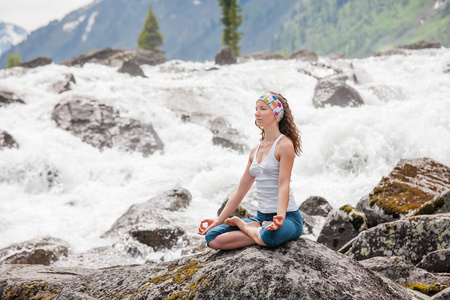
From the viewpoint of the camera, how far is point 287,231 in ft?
12.5

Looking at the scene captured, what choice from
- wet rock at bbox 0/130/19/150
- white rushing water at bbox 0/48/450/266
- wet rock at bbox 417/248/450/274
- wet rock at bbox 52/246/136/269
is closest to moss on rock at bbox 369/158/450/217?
wet rock at bbox 417/248/450/274

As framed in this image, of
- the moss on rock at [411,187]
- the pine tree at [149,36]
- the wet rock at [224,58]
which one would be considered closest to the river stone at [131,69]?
the wet rock at [224,58]

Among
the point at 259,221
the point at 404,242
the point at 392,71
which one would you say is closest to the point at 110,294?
the point at 259,221

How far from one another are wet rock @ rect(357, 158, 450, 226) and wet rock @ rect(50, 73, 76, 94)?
836 inches

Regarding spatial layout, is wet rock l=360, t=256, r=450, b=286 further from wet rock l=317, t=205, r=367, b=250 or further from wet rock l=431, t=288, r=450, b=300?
wet rock l=317, t=205, r=367, b=250

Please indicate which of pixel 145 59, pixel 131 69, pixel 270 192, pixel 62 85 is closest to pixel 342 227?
pixel 270 192

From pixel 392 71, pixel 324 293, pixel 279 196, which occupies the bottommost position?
pixel 324 293

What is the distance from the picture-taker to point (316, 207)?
1130 centimetres

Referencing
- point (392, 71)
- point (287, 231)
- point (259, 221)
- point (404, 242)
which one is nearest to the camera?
point (287, 231)

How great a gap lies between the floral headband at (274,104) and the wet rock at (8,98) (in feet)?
67.7

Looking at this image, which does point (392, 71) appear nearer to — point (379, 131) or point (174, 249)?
point (379, 131)

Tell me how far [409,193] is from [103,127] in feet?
48.0

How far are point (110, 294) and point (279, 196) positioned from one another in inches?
88.6

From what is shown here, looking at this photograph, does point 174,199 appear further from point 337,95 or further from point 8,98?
point 8,98
